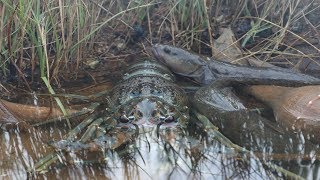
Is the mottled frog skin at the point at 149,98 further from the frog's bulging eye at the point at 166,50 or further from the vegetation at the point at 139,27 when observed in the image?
the vegetation at the point at 139,27

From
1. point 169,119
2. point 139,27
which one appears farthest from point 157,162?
point 139,27

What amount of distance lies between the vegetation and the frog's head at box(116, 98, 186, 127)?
0.74 metres

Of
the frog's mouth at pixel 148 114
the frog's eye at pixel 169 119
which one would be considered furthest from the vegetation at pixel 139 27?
the frog's eye at pixel 169 119

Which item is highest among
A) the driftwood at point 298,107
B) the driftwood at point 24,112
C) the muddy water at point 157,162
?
the driftwood at point 24,112

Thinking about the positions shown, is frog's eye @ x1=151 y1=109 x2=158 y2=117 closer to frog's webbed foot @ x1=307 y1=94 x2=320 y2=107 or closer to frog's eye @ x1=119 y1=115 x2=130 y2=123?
frog's eye @ x1=119 y1=115 x2=130 y2=123

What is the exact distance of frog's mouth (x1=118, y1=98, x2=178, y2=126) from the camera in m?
3.54

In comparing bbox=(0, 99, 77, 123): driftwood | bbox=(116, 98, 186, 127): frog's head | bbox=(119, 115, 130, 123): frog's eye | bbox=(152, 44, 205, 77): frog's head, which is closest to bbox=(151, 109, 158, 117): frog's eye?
bbox=(116, 98, 186, 127): frog's head

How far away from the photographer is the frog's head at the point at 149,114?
3.54 metres

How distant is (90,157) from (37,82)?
4.62ft

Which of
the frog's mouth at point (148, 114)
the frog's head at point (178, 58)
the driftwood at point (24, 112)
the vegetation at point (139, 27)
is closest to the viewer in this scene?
the frog's mouth at point (148, 114)

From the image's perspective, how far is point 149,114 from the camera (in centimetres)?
358

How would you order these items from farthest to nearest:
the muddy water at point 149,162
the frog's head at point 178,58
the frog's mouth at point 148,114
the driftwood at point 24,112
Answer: the frog's head at point 178,58 → the driftwood at point 24,112 → the frog's mouth at point 148,114 → the muddy water at point 149,162

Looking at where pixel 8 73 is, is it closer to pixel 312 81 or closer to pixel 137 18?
pixel 137 18

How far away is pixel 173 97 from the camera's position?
3971 millimetres
